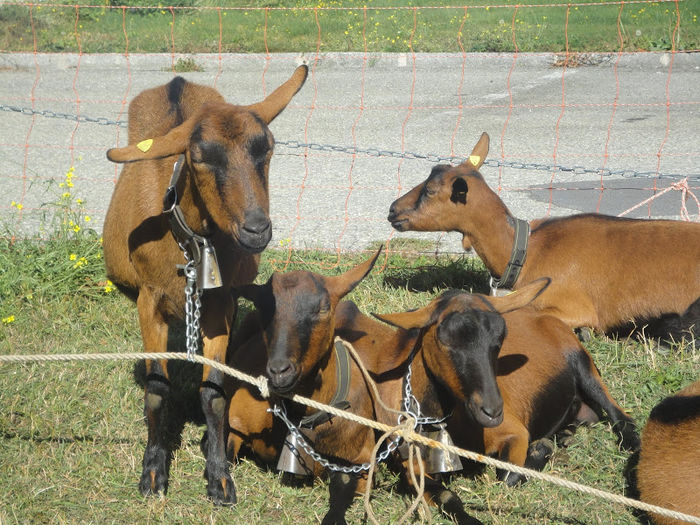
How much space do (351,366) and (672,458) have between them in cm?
168

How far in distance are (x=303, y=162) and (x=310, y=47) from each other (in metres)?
4.78

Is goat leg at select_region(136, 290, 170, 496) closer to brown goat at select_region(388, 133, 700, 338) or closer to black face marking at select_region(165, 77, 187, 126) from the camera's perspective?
black face marking at select_region(165, 77, 187, 126)

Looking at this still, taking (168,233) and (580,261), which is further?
(580,261)

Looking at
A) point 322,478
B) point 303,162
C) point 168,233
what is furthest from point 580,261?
point 303,162

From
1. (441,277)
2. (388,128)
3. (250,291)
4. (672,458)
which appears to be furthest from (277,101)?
(388,128)

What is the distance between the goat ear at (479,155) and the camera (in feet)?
21.0

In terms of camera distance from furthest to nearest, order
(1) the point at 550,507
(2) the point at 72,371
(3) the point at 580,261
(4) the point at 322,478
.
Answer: (3) the point at 580,261 → (2) the point at 72,371 → (4) the point at 322,478 → (1) the point at 550,507

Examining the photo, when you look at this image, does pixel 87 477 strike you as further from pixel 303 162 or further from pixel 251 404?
pixel 303 162

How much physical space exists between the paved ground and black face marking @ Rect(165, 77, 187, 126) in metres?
1.99

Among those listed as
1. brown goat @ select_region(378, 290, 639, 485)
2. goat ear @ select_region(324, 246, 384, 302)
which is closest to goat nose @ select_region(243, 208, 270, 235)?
goat ear @ select_region(324, 246, 384, 302)

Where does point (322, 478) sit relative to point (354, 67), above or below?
below

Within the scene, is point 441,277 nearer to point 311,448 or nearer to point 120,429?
point 311,448

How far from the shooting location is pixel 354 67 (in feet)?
46.0

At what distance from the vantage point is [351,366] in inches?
181
